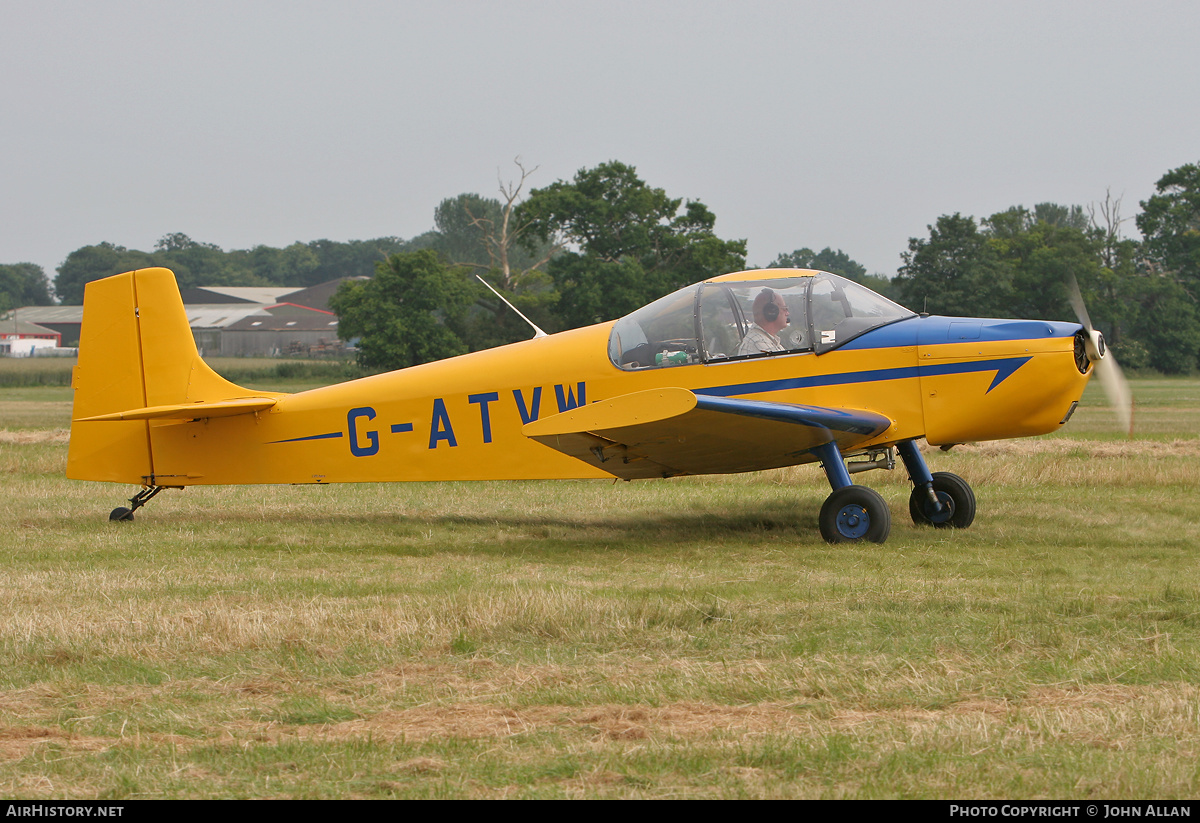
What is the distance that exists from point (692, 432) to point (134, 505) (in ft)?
18.0

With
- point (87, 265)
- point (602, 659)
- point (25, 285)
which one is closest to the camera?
point (602, 659)

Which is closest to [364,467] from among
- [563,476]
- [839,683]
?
[563,476]

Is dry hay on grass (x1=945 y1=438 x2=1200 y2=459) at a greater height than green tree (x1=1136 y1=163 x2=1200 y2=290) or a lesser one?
lesser

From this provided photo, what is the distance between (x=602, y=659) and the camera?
5109mm

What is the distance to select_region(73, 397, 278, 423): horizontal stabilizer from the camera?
948 centimetres

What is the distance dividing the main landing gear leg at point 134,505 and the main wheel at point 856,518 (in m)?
6.19

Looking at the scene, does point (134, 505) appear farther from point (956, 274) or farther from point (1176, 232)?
point (1176, 232)

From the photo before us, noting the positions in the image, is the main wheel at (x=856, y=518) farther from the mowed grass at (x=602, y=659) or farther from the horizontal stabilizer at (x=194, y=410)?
the horizontal stabilizer at (x=194, y=410)

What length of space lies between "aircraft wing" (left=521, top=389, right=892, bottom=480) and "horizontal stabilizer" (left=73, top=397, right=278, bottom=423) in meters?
Result: 3.10

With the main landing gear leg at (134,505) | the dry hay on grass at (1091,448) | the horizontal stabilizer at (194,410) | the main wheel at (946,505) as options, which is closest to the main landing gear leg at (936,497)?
the main wheel at (946,505)

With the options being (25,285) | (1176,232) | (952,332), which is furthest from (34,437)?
(25,285)

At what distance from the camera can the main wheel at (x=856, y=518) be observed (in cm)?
850

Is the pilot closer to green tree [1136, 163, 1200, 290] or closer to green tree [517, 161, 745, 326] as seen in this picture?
green tree [517, 161, 745, 326]

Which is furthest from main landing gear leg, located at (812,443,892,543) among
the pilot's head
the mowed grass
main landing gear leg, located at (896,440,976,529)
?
the pilot's head
